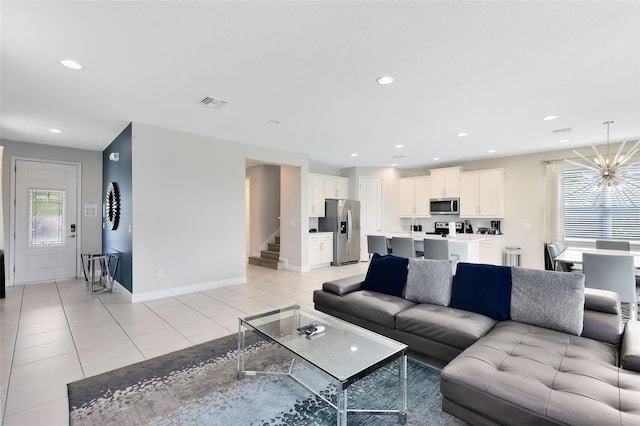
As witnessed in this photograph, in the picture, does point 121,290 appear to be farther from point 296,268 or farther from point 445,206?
point 445,206

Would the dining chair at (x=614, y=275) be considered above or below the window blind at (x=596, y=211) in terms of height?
below

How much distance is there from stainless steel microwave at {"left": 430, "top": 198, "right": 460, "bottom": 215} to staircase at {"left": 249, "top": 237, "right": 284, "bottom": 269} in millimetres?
4233

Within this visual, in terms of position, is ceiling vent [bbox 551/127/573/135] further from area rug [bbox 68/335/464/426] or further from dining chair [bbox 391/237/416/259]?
area rug [bbox 68/335/464/426]

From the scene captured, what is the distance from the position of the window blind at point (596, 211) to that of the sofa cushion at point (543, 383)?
4.86m

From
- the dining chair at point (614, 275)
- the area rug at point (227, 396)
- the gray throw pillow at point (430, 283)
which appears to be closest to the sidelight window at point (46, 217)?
the area rug at point (227, 396)

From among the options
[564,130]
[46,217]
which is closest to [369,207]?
[564,130]

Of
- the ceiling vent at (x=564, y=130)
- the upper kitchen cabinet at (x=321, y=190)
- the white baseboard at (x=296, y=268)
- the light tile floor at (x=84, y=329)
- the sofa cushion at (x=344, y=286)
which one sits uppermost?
the ceiling vent at (x=564, y=130)

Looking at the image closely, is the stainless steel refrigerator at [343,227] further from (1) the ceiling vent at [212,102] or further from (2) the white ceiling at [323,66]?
(1) the ceiling vent at [212,102]

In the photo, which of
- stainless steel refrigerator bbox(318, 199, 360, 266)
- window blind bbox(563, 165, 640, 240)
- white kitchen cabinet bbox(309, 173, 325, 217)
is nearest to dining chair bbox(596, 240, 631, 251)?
window blind bbox(563, 165, 640, 240)

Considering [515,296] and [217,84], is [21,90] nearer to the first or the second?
[217,84]

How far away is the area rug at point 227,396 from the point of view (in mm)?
1942

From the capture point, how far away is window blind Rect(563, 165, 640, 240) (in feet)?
17.9

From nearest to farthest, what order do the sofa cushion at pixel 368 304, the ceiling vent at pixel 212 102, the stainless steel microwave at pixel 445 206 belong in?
the sofa cushion at pixel 368 304 < the ceiling vent at pixel 212 102 < the stainless steel microwave at pixel 445 206

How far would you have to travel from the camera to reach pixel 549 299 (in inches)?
93.0
